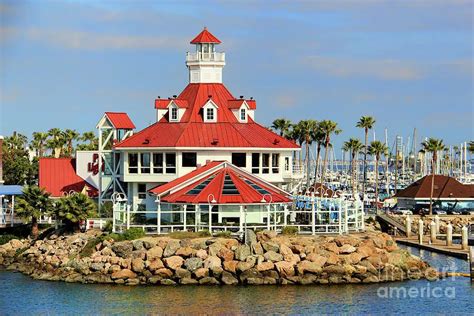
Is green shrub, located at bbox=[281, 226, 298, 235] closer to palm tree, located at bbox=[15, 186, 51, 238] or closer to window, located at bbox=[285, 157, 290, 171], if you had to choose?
window, located at bbox=[285, 157, 290, 171]

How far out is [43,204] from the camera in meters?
63.3

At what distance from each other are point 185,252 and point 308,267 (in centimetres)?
601

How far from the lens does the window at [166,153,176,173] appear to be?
64750 millimetres

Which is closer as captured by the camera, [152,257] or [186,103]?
[152,257]

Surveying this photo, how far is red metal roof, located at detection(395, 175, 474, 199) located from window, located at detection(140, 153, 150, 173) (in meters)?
42.7

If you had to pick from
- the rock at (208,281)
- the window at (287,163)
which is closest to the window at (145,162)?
the window at (287,163)

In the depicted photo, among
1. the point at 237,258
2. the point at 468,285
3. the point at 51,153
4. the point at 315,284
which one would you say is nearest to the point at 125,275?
the point at 237,258

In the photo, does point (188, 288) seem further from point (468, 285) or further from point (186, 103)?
point (186, 103)

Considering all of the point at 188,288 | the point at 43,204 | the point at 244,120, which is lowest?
the point at 188,288

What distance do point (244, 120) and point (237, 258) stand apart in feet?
58.4

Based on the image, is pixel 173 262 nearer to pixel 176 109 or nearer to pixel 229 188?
pixel 229 188

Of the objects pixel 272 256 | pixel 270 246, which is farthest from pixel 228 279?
pixel 270 246

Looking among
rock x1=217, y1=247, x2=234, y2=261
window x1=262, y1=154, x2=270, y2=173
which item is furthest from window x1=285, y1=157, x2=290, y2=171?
rock x1=217, y1=247, x2=234, y2=261

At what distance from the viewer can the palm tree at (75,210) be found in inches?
2368
